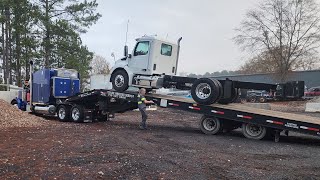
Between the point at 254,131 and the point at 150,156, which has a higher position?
the point at 254,131

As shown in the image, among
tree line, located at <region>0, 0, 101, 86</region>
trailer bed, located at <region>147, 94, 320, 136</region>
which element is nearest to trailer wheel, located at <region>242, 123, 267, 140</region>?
trailer bed, located at <region>147, 94, 320, 136</region>

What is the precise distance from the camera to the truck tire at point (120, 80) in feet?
53.5

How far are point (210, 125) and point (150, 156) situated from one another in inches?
215

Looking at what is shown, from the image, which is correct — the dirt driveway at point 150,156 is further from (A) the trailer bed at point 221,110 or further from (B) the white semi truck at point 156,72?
(B) the white semi truck at point 156,72

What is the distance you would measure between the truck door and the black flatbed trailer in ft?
3.63

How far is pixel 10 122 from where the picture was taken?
1525 cm

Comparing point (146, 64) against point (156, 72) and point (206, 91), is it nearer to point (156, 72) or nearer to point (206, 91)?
point (156, 72)

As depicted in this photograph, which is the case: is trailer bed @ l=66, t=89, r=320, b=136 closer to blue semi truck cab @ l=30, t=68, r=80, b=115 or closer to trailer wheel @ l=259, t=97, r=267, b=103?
blue semi truck cab @ l=30, t=68, r=80, b=115

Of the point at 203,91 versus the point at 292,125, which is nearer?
the point at 292,125

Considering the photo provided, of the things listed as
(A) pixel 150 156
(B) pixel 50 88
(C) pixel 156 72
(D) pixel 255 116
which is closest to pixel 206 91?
(D) pixel 255 116

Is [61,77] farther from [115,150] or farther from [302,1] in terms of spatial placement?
[302,1]

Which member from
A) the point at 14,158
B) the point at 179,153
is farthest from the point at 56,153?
the point at 179,153

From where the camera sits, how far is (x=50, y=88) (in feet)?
62.8

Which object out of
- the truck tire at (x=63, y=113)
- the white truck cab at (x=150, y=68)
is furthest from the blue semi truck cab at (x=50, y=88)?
the white truck cab at (x=150, y=68)
